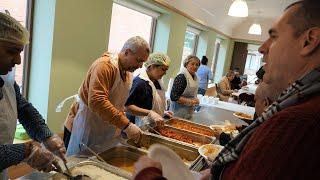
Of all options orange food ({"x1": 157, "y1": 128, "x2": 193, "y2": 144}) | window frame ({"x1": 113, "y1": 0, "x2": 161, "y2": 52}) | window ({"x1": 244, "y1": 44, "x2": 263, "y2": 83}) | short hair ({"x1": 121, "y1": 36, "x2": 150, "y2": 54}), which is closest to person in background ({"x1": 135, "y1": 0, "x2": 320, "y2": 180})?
short hair ({"x1": 121, "y1": 36, "x2": 150, "y2": 54})

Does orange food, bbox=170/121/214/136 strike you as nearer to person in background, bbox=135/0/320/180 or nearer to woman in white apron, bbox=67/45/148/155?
woman in white apron, bbox=67/45/148/155

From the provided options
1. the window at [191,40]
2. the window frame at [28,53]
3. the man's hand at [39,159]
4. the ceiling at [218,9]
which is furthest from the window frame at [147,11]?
the man's hand at [39,159]

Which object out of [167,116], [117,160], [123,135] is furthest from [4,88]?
[167,116]

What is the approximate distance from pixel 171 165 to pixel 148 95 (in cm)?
128

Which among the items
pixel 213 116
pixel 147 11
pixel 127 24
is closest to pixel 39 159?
pixel 213 116

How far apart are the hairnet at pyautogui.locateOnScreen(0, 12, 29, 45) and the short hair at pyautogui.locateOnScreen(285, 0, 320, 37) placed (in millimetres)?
1040

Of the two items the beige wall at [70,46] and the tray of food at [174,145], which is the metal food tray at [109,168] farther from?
the beige wall at [70,46]

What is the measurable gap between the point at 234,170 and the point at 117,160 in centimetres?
114

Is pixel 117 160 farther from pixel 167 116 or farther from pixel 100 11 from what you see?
pixel 100 11

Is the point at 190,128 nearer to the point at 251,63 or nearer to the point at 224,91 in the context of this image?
the point at 224,91

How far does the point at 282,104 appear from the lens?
643 millimetres

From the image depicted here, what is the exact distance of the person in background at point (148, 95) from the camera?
2211 millimetres

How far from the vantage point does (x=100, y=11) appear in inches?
131

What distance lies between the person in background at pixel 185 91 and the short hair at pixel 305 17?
240cm
